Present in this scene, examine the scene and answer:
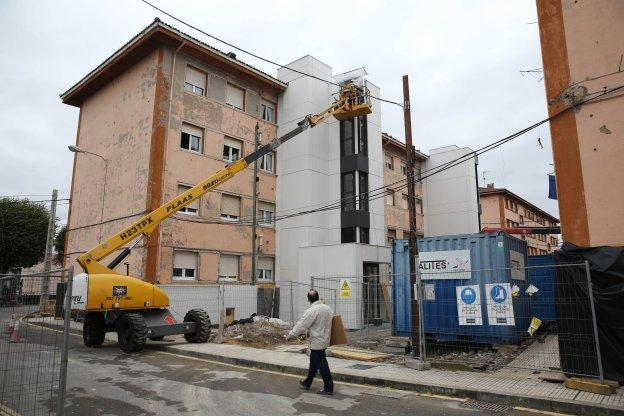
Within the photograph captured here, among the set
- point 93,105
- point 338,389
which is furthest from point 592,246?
point 93,105

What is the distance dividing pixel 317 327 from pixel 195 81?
17.4 m

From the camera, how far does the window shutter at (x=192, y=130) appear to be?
2069cm

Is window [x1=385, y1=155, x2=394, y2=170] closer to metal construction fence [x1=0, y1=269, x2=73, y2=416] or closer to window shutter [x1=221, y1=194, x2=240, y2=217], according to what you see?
window shutter [x1=221, y1=194, x2=240, y2=217]

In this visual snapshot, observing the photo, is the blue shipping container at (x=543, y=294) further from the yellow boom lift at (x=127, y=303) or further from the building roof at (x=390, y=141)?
the building roof at (x=390, y=141)

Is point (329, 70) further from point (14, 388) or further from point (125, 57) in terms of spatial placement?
point (14, 388)

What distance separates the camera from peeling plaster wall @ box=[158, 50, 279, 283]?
1956 cm

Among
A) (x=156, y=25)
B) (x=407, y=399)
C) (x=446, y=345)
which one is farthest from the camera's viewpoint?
(x=156, y=25)

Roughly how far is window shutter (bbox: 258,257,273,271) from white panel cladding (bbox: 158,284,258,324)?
2739 mm

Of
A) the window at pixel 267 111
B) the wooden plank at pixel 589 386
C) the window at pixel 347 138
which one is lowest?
the wooden plank at pixel 589 386

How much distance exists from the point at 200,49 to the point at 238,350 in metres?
15.1

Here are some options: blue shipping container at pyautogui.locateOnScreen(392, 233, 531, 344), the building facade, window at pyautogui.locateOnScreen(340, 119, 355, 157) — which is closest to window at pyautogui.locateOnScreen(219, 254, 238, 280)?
window at pyautogui.locateOnScreen(340, 119, 355, 157)

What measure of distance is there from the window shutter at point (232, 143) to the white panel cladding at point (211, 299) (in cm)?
742

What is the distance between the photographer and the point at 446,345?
11.4 meters

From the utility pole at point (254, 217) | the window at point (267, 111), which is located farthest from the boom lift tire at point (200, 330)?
the window at point (267, 111)
